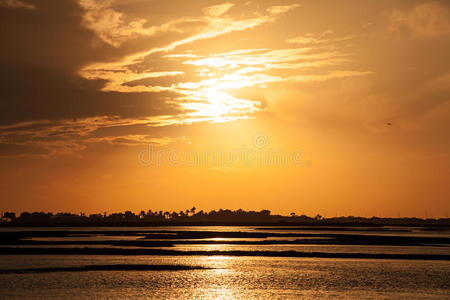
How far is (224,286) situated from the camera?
45.6 m

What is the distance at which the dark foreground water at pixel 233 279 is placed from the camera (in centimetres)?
4075

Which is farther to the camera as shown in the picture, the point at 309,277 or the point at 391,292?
the point at 309,277

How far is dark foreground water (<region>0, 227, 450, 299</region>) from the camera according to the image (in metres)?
40.8

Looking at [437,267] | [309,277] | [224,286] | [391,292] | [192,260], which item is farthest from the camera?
[192,260]

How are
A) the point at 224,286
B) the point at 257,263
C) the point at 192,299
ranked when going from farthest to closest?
the point at 257,263 < the point at 224,286 < the point at 192,299

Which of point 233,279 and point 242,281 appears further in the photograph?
point 233,279

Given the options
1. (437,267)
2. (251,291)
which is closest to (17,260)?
(251,291)

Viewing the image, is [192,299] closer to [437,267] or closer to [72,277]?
[72,277]

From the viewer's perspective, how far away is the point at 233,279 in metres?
49.4

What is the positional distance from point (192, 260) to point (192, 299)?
27915 mm

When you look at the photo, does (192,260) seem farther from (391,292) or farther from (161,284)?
(391,292)

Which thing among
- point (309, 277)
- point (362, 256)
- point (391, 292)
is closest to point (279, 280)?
point (309, 277)

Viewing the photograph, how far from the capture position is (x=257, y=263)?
206 feet

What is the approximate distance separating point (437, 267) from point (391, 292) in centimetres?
1962
